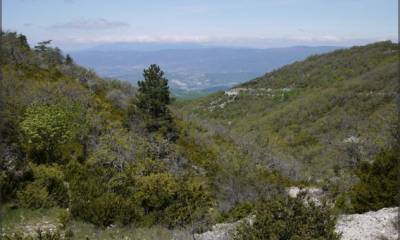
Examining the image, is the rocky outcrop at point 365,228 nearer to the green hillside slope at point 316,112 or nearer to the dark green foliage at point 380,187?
the dark green foliage at point 380,187

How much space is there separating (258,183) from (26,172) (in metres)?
8.37

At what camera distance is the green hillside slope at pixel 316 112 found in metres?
26.3

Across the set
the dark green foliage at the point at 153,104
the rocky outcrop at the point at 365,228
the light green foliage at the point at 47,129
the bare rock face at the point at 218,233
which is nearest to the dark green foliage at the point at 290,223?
the rocky outcrop at the point at 365,228

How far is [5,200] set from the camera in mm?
11078

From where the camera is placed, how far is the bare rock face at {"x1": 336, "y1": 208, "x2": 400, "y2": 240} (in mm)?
7864

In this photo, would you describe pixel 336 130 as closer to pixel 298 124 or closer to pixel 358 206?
pixel 298 124

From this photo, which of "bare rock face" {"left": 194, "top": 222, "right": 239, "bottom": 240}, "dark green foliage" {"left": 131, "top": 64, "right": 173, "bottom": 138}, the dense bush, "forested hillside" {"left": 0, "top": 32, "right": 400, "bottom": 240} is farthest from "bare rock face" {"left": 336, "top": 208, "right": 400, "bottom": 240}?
"dark green foliage" {"left": 131, "top": 64, "right": 173, "bottom": 138}

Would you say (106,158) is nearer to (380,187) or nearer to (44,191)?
(44,191)

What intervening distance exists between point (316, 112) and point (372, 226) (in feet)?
136

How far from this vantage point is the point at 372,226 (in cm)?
841

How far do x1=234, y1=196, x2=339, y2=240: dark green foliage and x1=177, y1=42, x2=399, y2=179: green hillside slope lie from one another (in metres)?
→ 14.2

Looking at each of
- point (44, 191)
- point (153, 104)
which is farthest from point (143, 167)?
point (153, 104)

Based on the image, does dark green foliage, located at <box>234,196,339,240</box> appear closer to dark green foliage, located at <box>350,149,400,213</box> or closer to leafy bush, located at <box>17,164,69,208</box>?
dark green foliage, located at <box>350,149,400,213</box>

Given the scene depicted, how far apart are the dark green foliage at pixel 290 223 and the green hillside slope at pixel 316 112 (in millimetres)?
14242
